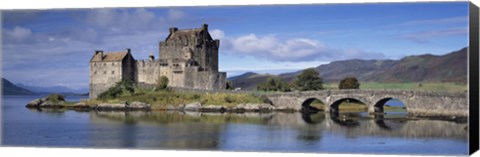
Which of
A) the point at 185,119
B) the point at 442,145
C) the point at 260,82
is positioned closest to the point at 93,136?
the point at 185,119

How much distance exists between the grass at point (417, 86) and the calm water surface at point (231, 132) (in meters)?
0.75

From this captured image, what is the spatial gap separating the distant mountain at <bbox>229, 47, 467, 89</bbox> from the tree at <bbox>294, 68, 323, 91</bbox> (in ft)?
0.61

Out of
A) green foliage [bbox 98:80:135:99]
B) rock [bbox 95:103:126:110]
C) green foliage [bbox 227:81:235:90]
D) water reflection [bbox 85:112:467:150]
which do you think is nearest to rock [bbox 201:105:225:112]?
water reflection [bbox 85:112:467:150]

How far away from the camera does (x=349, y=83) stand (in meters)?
21.5

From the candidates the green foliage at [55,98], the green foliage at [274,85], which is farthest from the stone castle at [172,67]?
the green foliage at [55,98]

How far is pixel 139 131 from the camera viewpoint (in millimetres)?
18281

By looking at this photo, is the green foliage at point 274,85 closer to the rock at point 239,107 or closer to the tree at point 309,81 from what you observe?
the tree at point 309,81

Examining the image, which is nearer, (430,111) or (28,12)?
(28,12)

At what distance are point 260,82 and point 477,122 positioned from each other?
8.29 metres

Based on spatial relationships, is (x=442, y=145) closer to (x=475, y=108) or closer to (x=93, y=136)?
(x=475, y=108)

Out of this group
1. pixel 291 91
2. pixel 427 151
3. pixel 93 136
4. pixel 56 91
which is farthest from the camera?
pixel 291 91

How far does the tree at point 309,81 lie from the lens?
1981 cm

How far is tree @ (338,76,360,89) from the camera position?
66.5ft

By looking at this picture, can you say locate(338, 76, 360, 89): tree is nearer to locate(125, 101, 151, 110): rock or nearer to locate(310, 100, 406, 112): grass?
locate(310, 100, 406, 112): grass
